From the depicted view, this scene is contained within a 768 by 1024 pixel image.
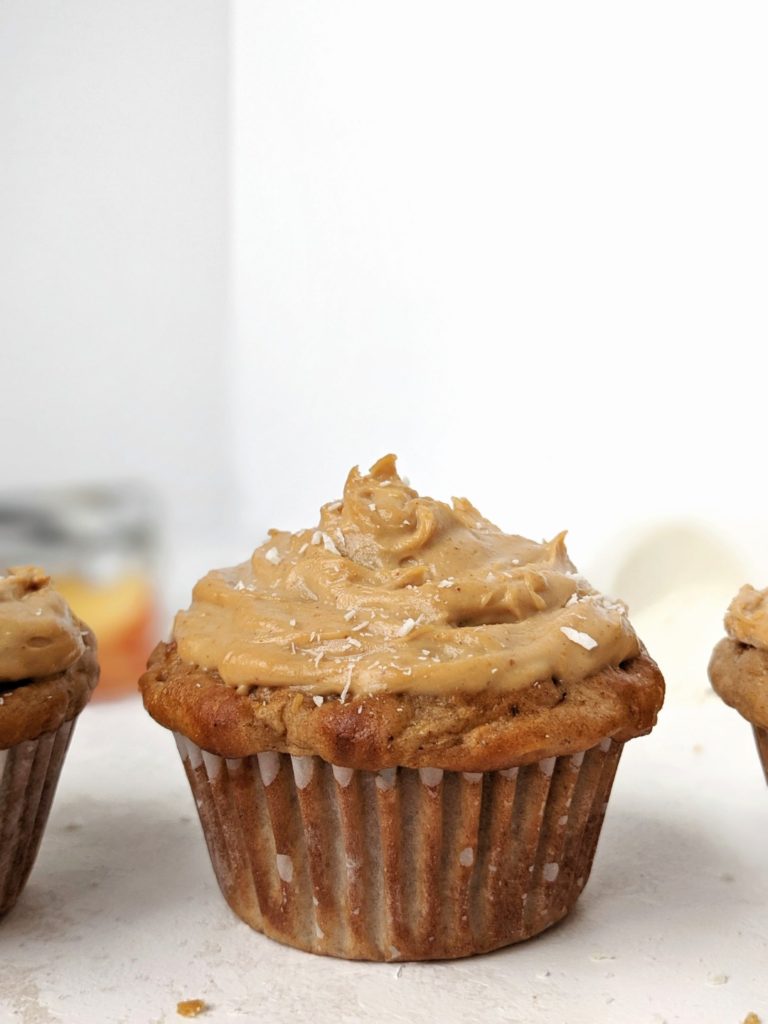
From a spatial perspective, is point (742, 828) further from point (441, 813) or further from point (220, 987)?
point (220, 987)

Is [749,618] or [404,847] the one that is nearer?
[404,847]

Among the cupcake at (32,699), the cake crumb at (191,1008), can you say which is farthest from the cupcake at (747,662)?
the cupcake at (32,699)

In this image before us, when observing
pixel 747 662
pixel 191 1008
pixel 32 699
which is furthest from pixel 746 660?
pixel 32 699

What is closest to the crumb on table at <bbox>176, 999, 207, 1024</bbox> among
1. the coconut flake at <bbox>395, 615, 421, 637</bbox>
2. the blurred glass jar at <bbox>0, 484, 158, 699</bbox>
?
the coconut flake at <bbox>395, 615, 421, 637</bbox>

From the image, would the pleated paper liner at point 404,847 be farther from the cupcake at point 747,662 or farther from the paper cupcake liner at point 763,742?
the paper cupcake liner at point 763,742

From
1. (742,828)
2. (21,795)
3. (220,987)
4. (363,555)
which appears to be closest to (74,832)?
(21,795)

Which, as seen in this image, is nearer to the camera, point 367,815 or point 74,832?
point 367,815

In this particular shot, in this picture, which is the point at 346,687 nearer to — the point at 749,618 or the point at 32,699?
the point at 32,699
